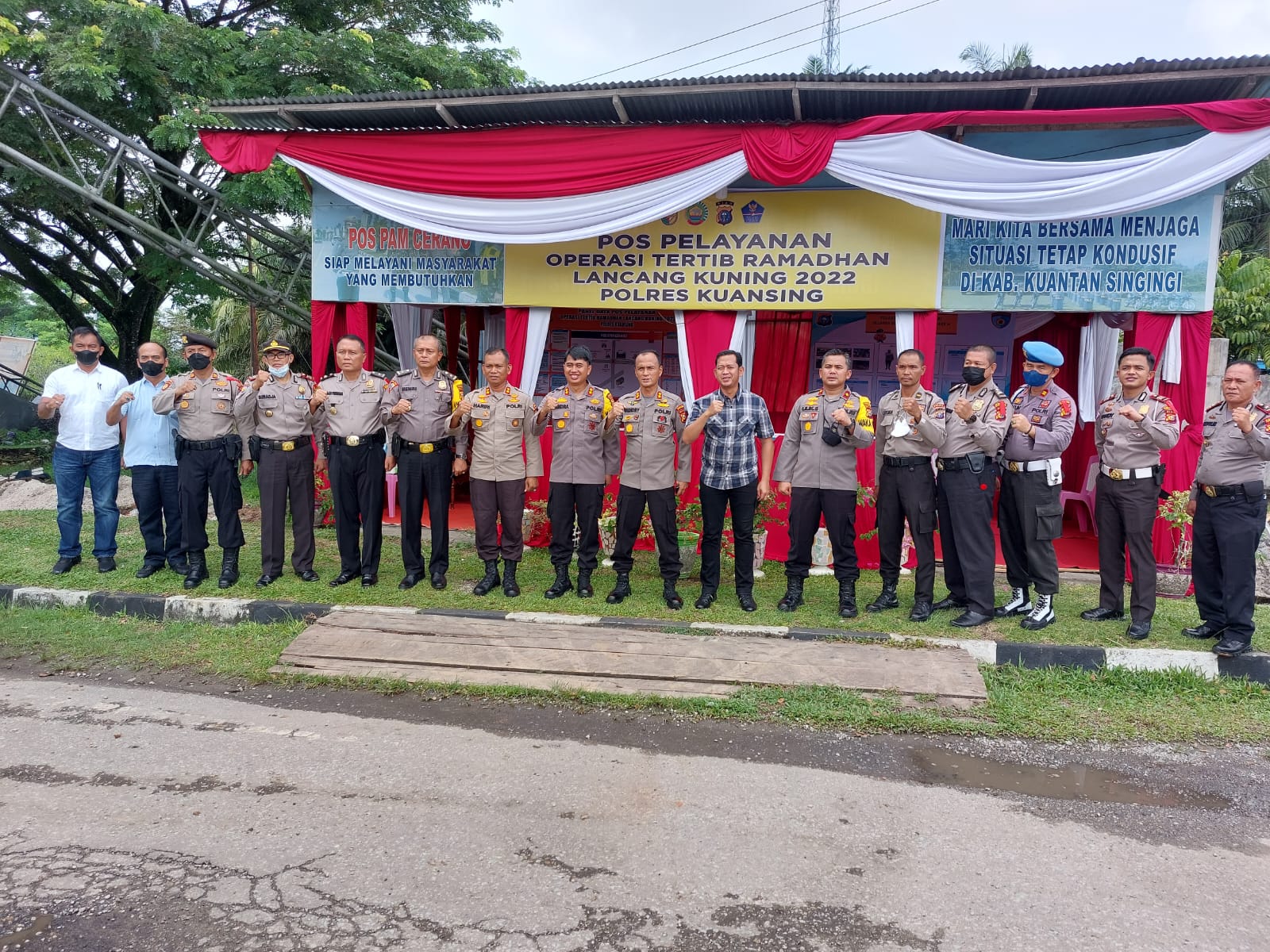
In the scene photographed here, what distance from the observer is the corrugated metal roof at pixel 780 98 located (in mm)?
5371

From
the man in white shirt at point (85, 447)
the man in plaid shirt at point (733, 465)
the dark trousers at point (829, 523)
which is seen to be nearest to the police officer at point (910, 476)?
the dark trousers at point (829, 523)

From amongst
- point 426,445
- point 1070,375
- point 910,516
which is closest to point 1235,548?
point 910,516

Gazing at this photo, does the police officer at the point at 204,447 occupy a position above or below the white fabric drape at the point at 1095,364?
below

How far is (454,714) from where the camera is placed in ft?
13.1

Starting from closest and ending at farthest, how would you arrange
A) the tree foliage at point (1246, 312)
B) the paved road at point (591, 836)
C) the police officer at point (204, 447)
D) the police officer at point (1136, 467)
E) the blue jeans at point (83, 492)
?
the paved road at point (591, 836) → the police officer at point (1136, 467) → the police officer at point (204, 447) → the blue jeans at point (83, 492) → the tree foliage at point (1246, 312)

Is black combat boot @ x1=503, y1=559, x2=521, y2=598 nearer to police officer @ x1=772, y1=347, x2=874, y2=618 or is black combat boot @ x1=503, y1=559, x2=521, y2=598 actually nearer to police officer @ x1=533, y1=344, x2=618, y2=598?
police officer @ x1=533, y1=344, x2=618, y2=598

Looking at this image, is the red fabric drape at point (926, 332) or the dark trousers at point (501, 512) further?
the red fabric drape at point (926, 332)

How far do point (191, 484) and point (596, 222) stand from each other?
3424 mm

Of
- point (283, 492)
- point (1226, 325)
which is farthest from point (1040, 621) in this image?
point (1226, 325)

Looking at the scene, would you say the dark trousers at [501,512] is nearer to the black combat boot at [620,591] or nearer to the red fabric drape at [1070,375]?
the black combat boot at [620,591]

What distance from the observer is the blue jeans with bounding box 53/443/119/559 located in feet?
19.8

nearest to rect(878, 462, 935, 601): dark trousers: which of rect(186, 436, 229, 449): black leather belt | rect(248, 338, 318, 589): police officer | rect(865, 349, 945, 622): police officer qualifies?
rect(865, 349, 945, 622): police officer

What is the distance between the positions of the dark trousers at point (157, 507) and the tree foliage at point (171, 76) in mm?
3784

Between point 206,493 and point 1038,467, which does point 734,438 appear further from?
point 206,493
